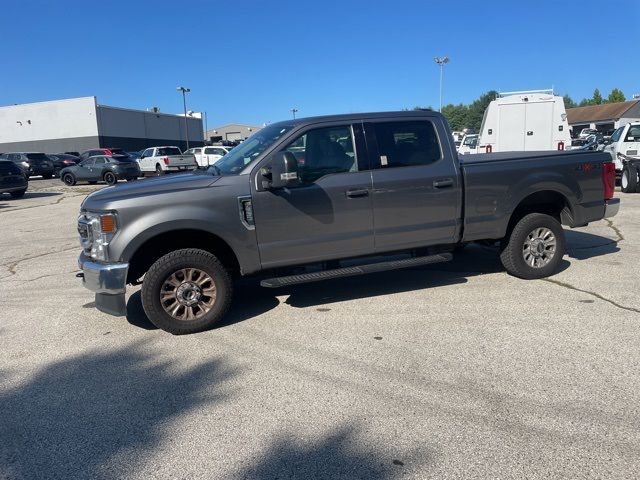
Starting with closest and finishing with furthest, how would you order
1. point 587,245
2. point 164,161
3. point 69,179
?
1. point 587,245
2. point 69,179
3. point 164,161

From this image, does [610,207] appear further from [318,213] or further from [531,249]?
[318,213]

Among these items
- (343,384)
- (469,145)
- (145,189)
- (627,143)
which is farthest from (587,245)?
(469,145)

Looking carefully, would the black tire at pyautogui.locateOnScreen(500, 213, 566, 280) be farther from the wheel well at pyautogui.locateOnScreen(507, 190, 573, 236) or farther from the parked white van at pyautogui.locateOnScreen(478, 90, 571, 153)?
the parked white van at pyautogui.locateOnScreen(478, 90, 571, 153)

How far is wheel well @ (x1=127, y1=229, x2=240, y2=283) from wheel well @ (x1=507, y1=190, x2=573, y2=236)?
3427mm

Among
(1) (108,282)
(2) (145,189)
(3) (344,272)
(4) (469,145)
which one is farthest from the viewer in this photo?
(4) (469,145)

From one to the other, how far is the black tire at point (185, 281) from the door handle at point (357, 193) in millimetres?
1448

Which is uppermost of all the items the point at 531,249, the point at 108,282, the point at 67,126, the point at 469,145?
the point at 67,126

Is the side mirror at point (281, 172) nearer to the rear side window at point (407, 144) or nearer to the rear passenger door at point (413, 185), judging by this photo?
the rear passenger door at point (413, 185)

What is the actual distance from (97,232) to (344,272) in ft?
7.79

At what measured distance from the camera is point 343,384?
3756mm

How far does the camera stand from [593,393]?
11.4 feet

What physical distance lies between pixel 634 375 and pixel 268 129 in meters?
4.12

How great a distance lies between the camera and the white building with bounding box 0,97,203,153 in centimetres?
5400

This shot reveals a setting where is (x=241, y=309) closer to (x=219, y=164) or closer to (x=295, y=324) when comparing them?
(x=295, y=324)
